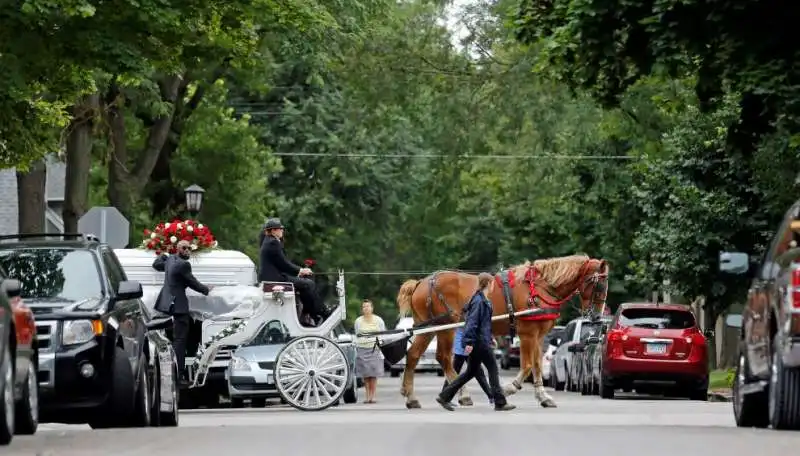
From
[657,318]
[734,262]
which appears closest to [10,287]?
[734,262]

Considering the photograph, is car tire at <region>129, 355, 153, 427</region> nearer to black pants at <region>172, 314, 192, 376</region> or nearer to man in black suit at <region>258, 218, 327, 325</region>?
black pants at <region>172, 314, 192, 376</region>

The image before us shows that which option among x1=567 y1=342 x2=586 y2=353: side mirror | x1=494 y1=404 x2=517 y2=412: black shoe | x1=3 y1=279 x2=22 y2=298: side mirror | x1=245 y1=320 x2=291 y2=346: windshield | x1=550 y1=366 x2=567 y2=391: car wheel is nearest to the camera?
x1=3 y1=279 x2=22 y2=298: side mirror

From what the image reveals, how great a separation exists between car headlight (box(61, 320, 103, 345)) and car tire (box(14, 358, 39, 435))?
1122 mm

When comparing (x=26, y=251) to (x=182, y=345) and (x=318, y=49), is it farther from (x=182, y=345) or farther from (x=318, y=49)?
(x=318, y=49)

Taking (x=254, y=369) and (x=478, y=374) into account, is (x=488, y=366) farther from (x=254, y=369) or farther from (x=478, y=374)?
(x=254, y=369)

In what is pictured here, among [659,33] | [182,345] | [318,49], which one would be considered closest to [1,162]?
[182,345]

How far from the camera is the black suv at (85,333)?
17.5 metres

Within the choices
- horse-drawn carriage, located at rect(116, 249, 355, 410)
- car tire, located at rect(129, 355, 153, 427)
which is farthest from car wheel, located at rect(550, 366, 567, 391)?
car tire, located at rect(129, 355, 153, 427)

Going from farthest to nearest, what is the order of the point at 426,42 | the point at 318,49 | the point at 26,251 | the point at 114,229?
the point at 426,42, the point at 318,49, the point at 114,229, the point at 26,251

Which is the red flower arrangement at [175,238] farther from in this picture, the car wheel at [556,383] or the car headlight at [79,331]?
the car wheel at [556,383]

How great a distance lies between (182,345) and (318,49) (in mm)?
17120

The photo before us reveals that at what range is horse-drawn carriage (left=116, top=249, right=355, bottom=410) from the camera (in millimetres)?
25344

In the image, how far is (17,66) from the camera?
2297cm

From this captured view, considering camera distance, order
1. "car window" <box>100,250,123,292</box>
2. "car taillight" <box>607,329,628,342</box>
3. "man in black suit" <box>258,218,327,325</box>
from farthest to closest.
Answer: "car taillight" <box>607,329,628,342</box> → "man in black suit" <box>258,218,327,325</box> → "car window" <box>100,250,123,292</box>
